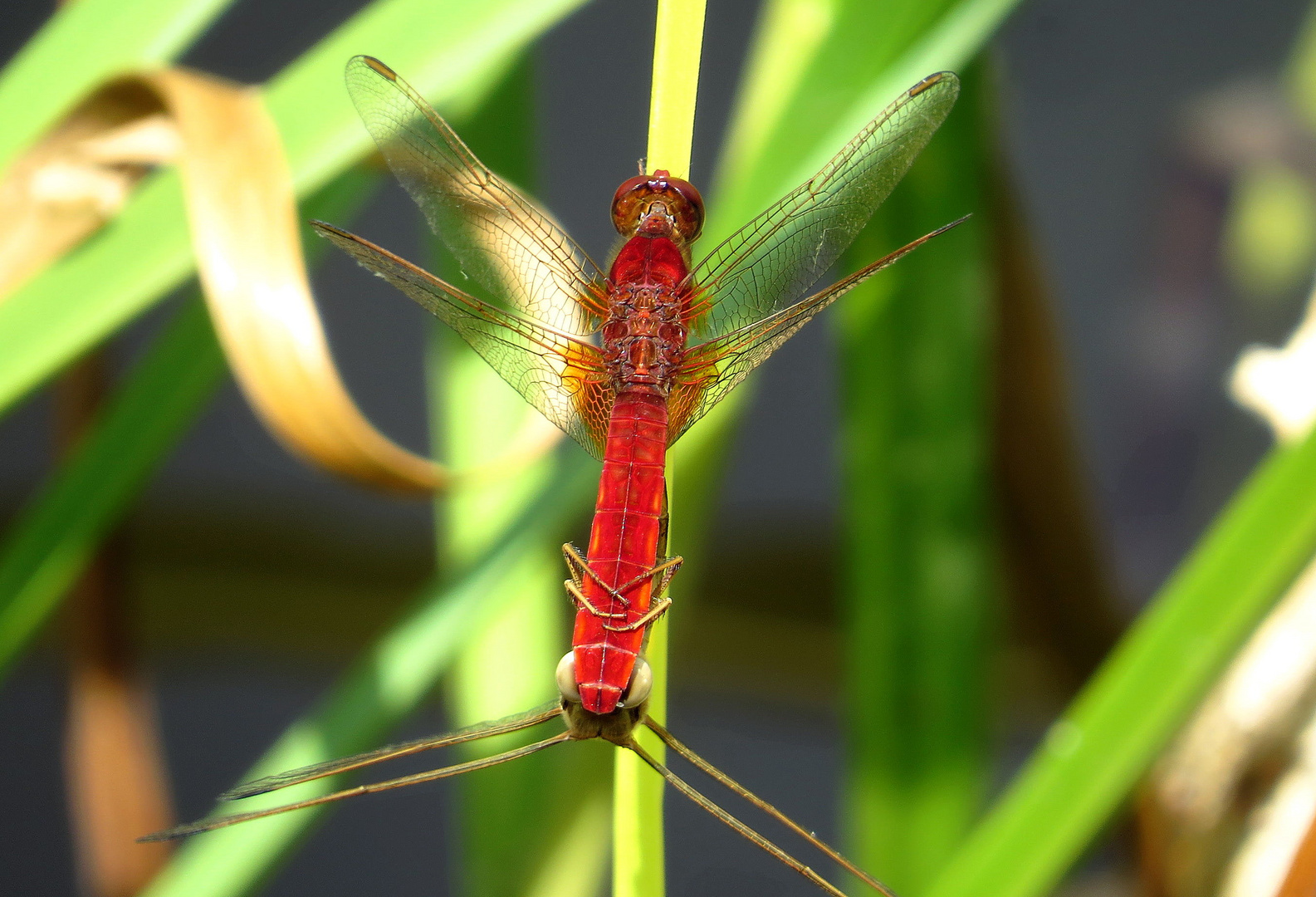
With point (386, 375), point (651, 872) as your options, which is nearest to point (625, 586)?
point (651, 872)

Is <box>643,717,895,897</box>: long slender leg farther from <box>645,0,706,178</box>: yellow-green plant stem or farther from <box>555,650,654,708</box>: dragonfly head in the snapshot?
<box>645,0,706,178</box>: yellow-green plant stem

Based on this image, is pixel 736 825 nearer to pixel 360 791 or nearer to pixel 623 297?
pixel 360 791

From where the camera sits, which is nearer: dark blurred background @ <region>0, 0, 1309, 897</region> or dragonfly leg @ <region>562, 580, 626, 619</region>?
dragonfly leg @ <region>562, 580, 626, 619</region>

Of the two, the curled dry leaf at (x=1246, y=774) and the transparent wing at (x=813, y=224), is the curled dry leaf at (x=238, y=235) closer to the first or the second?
the transparent wing at (x=813, y=224)

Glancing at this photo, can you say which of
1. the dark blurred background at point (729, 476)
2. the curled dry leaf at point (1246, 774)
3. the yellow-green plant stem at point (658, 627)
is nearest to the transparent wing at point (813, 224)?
the yellow-green plant stem at point (658, 627)

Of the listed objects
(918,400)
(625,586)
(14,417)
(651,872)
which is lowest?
(651,872)

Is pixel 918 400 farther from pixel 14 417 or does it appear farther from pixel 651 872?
pixel 14 417

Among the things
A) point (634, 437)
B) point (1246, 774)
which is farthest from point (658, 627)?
point (1246, 774)

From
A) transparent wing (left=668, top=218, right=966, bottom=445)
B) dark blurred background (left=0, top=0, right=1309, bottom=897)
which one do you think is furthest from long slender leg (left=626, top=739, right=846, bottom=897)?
dark blurred background (left=0, top=0, right=1309, bottom=897)
